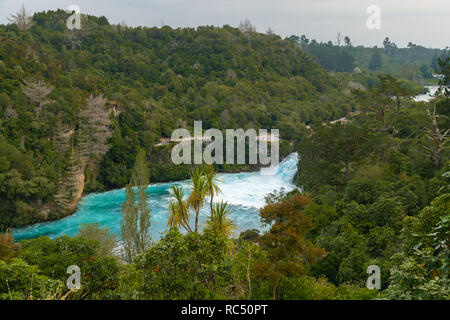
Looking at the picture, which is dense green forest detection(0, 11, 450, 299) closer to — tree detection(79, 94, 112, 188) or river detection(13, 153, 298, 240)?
tree detection(79, 94, 112, 188)

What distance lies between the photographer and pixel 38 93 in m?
29.7

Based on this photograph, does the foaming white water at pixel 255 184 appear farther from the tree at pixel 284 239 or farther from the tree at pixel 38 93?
the tree at pixel 284 239

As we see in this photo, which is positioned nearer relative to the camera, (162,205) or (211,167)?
(211,167)

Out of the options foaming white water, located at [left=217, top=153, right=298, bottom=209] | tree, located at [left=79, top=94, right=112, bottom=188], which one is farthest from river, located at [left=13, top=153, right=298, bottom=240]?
tree, located at [left=79, top=94, right=112, bottom=188]

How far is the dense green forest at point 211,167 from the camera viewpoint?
23.2 feet

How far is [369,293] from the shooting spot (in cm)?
763

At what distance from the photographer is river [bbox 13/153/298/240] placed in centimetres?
2484

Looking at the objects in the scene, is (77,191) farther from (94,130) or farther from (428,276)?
(428,276)

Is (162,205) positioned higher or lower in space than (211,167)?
lower

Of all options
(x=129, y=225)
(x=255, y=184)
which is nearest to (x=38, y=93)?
(x=129, y=225)

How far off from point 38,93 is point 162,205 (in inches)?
457

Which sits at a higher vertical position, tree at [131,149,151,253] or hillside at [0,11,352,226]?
hillside at [0,11,352,226]

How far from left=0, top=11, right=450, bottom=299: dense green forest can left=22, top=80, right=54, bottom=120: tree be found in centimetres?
15
